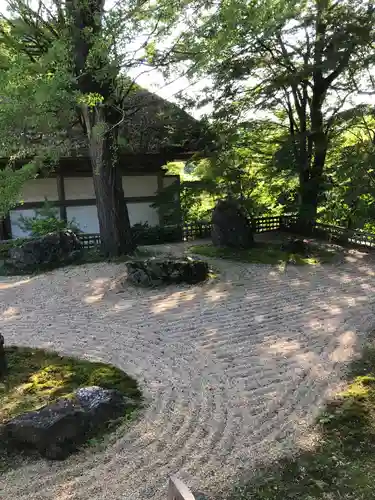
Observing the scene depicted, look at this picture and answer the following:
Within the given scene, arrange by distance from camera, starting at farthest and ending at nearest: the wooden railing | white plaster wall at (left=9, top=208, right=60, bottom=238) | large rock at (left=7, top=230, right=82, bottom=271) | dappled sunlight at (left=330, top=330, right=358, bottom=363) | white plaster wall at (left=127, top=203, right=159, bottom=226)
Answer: white plaster wall at (left=127, top=203, right=159, bottom=226) → white plaster wall at (left=9, top=208, right=60, bottom=238) → the wooden railing → large rock at (left=7, top=230, right=82, bottom=271) → dappled sunlight at (left=330, top=330, right=358, bottom=363)

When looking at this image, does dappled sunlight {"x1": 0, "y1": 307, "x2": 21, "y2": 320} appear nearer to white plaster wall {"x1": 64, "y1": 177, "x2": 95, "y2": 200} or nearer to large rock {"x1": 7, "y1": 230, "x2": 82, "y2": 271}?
large rock {"x1": 7, "y1": 230, "x2": 82, "y2": 271}

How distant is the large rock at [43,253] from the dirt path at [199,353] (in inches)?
33.8

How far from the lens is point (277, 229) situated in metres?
17.4

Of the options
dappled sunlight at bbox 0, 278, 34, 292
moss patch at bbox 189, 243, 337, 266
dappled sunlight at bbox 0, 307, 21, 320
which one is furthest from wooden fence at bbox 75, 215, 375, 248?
dappled sunlight at bbox 0, 307, 21, 320

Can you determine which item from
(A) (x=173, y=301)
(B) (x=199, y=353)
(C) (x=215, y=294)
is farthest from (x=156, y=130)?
(B) (x=199, y=353)

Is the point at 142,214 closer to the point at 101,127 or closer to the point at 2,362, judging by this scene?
the point at 101,127

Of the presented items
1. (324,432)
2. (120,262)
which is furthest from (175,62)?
(324,432)

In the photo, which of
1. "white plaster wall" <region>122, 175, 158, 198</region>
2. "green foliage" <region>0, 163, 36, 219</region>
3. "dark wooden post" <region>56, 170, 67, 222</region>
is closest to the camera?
"green foliage" <region>0, 163, 36, 219</region>

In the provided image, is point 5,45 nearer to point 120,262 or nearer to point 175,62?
point 175,62

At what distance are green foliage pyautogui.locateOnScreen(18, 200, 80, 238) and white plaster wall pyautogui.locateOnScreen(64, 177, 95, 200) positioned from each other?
0.93 metres

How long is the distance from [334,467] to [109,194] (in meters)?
9.54

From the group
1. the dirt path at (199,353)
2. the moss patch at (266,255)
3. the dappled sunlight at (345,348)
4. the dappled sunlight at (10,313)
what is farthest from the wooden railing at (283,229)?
the dappled sunlight at (345,348)

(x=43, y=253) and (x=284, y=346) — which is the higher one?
(x=43, y=253)

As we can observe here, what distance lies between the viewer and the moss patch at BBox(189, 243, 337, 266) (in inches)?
474
